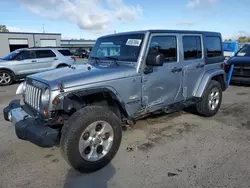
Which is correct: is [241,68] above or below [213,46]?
below

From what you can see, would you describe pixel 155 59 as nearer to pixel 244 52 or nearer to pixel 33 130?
pixel 33 130

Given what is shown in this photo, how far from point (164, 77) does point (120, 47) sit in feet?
3.26

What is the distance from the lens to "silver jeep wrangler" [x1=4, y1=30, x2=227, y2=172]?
298 cm

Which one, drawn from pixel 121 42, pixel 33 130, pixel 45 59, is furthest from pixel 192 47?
pixel 45 59

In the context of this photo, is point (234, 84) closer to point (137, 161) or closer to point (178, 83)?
point (178, 83)

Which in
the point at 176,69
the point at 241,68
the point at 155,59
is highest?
the point at 155,59

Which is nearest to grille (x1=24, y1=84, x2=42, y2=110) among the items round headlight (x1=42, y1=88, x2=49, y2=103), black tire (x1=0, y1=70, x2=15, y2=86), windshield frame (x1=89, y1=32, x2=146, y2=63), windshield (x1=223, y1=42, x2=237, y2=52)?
round headlight (x1=42, y1=88, x2=49, y2=103)

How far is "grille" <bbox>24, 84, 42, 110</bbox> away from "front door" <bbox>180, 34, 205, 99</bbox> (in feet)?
9.08

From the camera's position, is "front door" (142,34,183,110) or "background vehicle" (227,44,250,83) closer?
"front door" (142,34,183,110)

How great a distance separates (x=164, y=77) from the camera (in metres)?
4.10

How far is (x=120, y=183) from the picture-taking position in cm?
288

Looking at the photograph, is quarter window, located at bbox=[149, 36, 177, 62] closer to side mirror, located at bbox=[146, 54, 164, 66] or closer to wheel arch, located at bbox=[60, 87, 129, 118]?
side mirror, located at bbox=[146, 54, 164, 66]

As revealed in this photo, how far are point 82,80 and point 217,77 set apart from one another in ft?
12.3

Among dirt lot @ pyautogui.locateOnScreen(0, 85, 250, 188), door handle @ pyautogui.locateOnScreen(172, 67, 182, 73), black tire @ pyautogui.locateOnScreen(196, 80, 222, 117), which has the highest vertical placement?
door handle @ pyautogui.locateOnScreen(172, 67, 182, 73)
